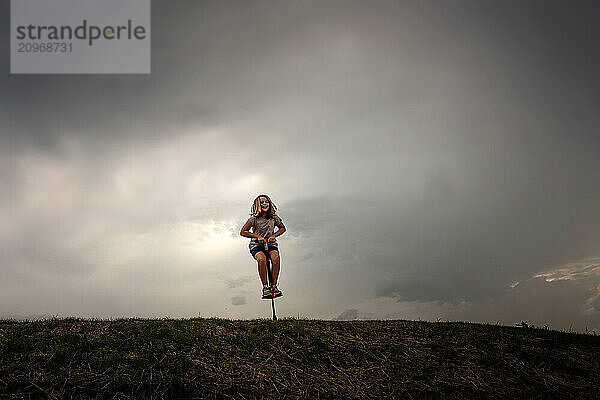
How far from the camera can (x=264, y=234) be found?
509 inches

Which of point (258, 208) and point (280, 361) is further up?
point (258, 208)

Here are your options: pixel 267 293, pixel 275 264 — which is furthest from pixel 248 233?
pixel 267 293

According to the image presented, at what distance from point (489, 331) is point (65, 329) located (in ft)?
34.3

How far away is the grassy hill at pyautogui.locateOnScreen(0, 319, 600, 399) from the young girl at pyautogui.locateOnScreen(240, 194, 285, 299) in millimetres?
1604

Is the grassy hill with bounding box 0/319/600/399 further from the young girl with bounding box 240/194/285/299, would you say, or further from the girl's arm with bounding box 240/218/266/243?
the girl's arm with bounding box 240/218/266/243

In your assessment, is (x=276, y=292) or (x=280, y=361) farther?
(x=276, y=292)

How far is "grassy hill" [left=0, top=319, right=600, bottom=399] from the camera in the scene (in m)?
7.44

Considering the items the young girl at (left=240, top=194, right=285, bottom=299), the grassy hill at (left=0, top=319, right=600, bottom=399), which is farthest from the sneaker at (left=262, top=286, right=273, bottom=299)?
the grassy hill at (left=0, top=319, right=600, bottom=399)

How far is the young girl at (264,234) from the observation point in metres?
12.3

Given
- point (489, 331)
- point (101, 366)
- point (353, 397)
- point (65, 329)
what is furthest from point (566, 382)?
point (65, 329)

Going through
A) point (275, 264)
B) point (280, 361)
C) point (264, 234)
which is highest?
point (264, 234)

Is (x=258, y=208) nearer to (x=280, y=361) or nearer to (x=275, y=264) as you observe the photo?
(x=275, y=264)

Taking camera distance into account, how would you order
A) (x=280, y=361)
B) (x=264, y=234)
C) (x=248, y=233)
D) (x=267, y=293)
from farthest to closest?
(x=264, y=234) < (x=248, y=233) < (x=267, y=293) < (x=280, y=361)

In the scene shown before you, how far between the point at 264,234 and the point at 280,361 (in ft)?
16.3
